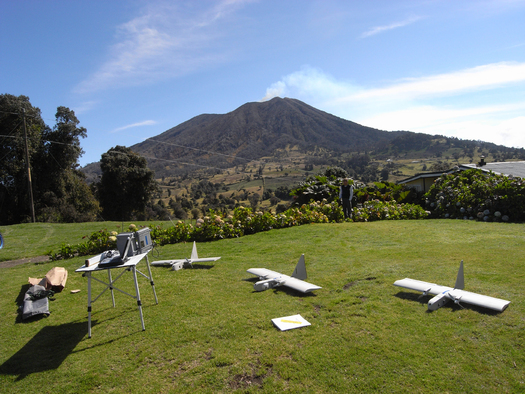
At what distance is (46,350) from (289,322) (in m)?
3.04

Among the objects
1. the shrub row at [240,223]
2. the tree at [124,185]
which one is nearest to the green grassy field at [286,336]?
the shrub row at [240,223]

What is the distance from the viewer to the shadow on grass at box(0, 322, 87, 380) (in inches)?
142

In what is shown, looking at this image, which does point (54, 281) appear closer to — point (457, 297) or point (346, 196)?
point (457, 297)

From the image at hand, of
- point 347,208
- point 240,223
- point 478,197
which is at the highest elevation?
point 478,197

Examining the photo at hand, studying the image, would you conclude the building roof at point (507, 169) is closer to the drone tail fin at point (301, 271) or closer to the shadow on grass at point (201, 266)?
the drone tail fin at point (301, 271)

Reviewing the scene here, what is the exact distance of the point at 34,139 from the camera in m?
25.6

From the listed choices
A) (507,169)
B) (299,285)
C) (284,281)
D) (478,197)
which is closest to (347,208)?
(478,197)

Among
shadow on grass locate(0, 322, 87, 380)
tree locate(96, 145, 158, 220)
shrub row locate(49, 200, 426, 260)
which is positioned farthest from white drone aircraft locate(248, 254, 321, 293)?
tree locate(96, 145, 158, 220)

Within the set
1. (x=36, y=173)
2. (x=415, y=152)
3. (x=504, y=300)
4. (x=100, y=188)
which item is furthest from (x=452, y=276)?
(x=415, y=152)

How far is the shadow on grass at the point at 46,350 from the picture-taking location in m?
3.60

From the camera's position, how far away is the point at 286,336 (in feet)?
12.5

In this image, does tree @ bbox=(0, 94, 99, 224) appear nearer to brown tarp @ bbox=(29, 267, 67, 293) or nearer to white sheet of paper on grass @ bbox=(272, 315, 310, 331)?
brown tarp @ bbox=(29, 267, 67, 293)

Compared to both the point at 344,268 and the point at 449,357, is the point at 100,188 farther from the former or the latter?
the point at 449,357

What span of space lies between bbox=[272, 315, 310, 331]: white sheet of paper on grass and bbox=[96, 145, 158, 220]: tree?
30302 millimetres
